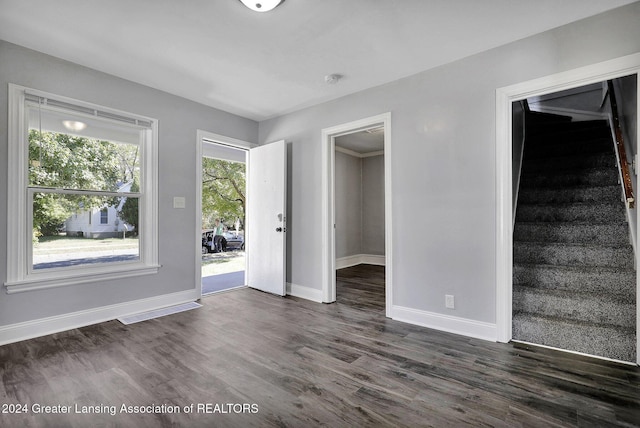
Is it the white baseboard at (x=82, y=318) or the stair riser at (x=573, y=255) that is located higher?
the stair riser at (x=573, y=255)

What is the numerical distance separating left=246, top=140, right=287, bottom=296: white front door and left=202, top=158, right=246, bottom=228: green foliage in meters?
4.26

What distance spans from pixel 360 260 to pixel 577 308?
14.3 feet

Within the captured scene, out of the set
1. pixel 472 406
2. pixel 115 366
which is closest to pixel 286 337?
pixel 115 366

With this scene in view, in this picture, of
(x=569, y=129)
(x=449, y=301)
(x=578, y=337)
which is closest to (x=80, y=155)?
(x=449, y=301)

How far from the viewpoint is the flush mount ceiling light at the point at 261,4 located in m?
2.03

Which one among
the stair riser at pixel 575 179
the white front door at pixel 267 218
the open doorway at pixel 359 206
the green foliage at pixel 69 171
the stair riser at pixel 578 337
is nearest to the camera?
the stair riser at pixel 578 337

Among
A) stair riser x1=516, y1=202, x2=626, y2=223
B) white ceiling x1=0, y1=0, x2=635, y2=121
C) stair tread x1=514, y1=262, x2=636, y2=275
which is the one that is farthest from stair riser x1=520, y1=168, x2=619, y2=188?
white ceiling x1=0, y1=0, x2=635, y2=121

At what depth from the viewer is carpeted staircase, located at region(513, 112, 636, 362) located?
2393 mm

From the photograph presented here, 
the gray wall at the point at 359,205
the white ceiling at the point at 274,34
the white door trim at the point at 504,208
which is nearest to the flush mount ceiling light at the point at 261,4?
the white ceiling at the point at 274,34

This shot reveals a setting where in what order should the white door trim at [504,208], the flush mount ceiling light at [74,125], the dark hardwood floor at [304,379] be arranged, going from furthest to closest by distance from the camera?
the flush mount ceiling light at [74,125] < the white door trim at [504,208] < the dark hardwood floor at [304,379]

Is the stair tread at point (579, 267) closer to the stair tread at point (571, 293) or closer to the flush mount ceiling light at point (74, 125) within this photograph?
the stair tread at point (571, 293)

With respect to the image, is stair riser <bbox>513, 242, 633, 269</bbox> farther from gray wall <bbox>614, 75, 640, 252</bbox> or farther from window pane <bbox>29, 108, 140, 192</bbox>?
window pane <bbox>29, 108, 140, 192</bbox>

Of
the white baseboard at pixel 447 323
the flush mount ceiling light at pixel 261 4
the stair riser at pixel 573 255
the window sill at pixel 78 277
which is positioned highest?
the flush mount ceiling light at pixel 261 4

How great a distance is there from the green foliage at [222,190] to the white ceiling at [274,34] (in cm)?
518
